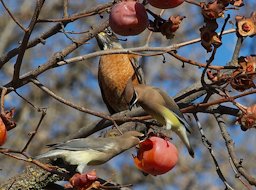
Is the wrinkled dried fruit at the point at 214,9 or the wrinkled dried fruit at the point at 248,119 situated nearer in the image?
the wrinkled dried fruit at the point at 214,9

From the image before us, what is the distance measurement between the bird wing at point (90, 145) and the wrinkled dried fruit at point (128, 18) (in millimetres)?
503

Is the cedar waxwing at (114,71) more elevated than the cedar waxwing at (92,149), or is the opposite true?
the cedar waxwing at (114,71)

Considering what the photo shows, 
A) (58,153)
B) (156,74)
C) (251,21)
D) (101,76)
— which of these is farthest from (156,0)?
(156,74)

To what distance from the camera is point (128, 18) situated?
2113 millimetres

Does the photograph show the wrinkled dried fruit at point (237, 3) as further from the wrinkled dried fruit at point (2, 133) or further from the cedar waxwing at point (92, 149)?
the wrinkled dried fruit at point (2, 133)

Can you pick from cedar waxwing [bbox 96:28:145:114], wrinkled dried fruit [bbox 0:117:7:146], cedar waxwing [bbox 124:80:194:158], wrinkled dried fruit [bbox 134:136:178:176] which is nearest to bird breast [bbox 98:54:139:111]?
cedar waxwing [bbox 96:28:145:114]

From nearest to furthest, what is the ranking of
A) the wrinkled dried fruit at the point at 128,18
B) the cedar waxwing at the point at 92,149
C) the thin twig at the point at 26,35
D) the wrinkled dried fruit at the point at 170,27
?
the thin twig at the point at 26,35 < the wrinkled dried fruit at the point at 128,18 < the wrinkled dried fruit at the point at 170,27 < the cedar waxwing at the point at 92,149

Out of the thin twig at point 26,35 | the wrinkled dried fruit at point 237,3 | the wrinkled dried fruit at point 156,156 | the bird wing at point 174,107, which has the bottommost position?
the wrinkled dried fruit at point 156,156

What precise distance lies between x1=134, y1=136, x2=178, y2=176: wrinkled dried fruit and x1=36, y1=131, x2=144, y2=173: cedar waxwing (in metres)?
0.12

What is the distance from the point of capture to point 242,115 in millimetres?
2180

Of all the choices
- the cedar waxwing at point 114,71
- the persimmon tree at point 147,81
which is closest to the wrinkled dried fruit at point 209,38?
the persimmon tree at point 147,81

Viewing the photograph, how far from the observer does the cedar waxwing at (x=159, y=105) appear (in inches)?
93.4

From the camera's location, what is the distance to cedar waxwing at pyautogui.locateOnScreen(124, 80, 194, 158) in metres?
2.37

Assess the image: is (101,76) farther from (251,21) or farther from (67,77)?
(67,77)
